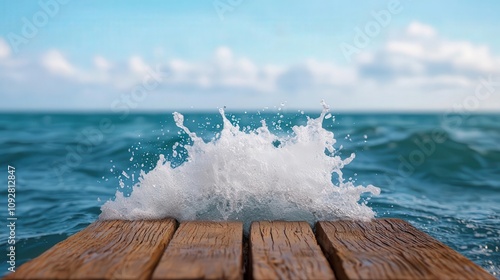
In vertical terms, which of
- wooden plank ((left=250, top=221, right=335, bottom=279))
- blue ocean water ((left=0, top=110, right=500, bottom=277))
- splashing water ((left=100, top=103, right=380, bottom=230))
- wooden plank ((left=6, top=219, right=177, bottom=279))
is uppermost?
splashing water ((left=100, top=103, right=380, bottom=230))

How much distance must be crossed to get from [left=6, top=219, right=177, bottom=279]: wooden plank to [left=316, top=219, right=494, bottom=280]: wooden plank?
2.64 ft

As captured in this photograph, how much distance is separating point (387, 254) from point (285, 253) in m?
0.46

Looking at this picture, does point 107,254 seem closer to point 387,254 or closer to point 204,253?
point 204,253

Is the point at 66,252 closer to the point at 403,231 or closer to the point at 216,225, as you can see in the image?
the point at 216,225

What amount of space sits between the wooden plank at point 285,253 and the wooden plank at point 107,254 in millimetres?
447

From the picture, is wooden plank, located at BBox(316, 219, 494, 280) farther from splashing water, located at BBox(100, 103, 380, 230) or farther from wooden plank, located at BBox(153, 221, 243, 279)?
wooden plank, located at BBox(153, 221, 243, 279)

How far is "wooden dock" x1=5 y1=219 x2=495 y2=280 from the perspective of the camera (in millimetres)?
2158

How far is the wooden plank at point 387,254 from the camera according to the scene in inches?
87.0

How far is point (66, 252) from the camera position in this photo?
8.11 ft

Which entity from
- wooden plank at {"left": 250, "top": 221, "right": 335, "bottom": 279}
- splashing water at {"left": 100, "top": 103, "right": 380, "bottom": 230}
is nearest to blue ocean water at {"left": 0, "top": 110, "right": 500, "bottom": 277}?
splashing water at {"left": 100, "top": 103, "right": 380, "bottom": 230}

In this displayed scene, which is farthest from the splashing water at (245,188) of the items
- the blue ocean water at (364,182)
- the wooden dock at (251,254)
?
the wooden dock at (251,254)

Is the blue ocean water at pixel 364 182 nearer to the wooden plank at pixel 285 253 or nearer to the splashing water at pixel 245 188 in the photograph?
the splashing water at pixel 245 188

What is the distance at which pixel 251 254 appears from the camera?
8.01 ft

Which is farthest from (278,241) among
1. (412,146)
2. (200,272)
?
(412,146)
